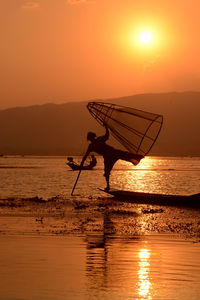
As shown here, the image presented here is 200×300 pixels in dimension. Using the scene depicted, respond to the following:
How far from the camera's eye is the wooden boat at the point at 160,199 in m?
24.7

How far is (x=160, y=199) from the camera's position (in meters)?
25.7

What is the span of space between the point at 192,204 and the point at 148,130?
4.06 metres

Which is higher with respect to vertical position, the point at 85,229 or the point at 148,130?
the point at 148,130

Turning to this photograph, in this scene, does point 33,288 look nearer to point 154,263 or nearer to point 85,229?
point 154,263

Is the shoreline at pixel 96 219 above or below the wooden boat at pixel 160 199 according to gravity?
below

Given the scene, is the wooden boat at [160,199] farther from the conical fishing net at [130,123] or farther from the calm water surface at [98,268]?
the calm water surface at [98,268]

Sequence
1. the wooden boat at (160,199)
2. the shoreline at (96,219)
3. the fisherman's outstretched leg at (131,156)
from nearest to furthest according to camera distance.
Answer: the shoreline at (96,219)
the wooden boat at (160,199)
the fisherman's outstretched leg at (131,156)

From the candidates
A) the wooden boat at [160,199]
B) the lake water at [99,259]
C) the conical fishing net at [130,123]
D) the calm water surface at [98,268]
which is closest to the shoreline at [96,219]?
the lake water at [99,259]

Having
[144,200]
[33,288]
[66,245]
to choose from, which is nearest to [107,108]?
[144,200]

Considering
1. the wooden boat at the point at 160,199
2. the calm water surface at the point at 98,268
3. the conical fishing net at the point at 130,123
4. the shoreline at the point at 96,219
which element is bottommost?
the calm water surface at the point at 98,268

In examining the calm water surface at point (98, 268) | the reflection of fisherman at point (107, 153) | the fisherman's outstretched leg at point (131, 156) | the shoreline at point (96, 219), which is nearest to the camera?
the calm water surface at point (98, 268)

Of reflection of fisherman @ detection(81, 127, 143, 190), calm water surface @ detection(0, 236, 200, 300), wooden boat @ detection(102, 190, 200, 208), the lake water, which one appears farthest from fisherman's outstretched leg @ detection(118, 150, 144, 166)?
calm water surface @ detection(0, 236, 200, 300)

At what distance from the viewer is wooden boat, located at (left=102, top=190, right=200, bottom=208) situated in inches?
973

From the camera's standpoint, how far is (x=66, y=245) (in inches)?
562
